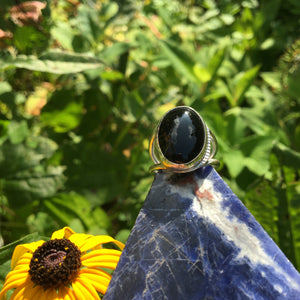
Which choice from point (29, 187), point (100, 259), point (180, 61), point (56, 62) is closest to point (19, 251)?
point (100, 259)

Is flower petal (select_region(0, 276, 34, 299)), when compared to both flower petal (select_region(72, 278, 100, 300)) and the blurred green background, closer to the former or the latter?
Answer: flower petal (select_region(72, 278, 100, 300))

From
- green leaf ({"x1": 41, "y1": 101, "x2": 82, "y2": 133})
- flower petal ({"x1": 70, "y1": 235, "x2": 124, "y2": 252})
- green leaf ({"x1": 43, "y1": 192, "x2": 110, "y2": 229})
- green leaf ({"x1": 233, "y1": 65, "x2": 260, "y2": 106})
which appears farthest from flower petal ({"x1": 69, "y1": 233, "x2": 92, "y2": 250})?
green leaf ({"x1": 233, "y1": 65, "x2": 260, "y2": 106})

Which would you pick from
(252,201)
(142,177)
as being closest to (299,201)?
(252,201)

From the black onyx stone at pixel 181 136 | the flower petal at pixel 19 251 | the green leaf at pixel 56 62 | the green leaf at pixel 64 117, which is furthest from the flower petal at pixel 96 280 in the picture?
the green leaf at pixel 64 117

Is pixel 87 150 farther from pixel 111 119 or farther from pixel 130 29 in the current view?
pixel 130 29

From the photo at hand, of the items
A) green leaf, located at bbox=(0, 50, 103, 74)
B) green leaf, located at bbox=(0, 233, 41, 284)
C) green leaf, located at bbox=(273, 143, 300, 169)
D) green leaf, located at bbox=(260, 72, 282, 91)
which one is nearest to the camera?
green leaf, located at bbox=(0, 233, 41, 284)

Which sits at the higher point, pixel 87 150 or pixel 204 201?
pixel 204 201

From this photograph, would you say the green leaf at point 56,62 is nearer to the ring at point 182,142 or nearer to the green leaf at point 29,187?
the green leaf at point 29,187
